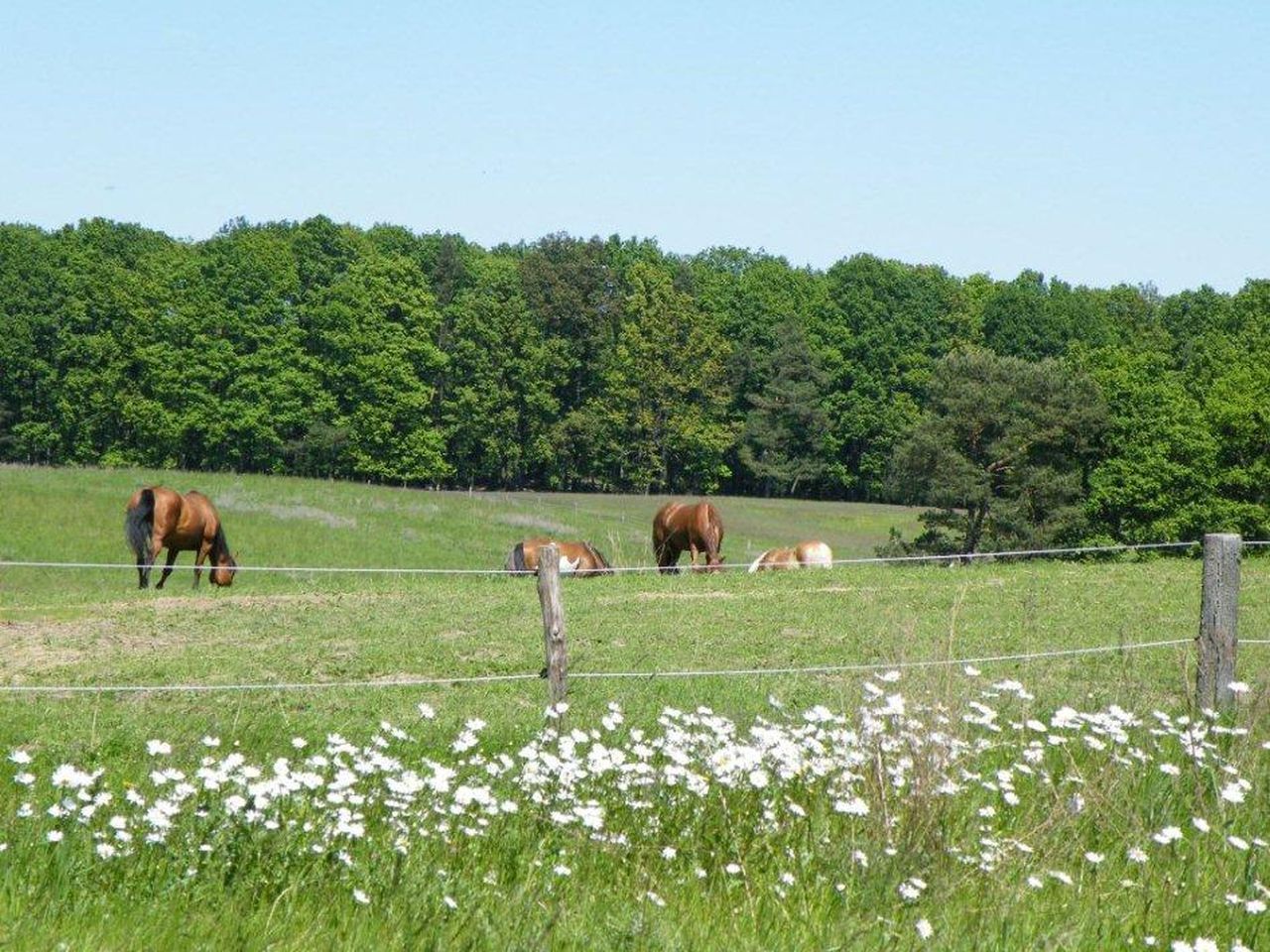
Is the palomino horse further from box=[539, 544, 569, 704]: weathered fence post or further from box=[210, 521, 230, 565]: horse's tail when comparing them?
box=[539, 544, 569, 704]: weathered fence post

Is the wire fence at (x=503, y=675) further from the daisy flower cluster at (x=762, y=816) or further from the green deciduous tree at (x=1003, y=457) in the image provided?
the green deciduous tree at (x=1003, y=457)

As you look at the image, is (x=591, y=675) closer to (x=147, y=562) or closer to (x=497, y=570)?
(x=497, y=570)

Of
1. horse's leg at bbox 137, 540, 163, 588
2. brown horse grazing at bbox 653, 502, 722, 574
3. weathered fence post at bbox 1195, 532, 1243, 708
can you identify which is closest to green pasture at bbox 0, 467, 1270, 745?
weathered fence post at bbox 1195, 532, 1243, 708

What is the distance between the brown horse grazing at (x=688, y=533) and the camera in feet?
105

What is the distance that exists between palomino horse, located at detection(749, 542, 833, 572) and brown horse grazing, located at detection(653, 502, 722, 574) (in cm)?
109

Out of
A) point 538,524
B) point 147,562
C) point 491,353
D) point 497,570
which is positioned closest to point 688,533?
point 147,562

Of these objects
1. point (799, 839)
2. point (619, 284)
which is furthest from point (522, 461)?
point (799, 839)

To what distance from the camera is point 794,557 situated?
31.6m

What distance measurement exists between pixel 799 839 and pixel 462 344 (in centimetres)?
8107

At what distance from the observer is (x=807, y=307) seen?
100 meters

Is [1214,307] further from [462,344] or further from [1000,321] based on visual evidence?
[462,344]

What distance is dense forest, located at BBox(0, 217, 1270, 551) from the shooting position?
8212cm

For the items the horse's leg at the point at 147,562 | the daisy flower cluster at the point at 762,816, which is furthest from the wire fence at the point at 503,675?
the horse's leg at the point at 147,562

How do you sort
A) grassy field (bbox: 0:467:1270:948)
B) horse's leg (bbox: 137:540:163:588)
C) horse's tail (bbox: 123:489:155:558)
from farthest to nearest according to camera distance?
horse's tail (bbox: 123:489:155:558)
horse's leg (bbox: 137:540:163:588)
grassy field (bbox: 0:467:1270:948)
